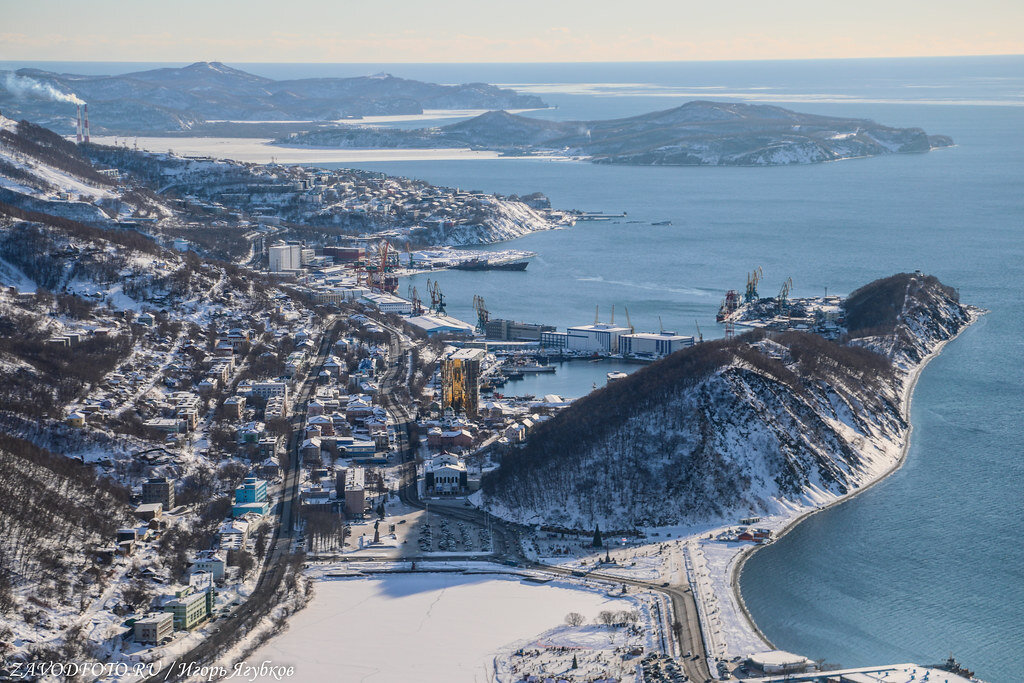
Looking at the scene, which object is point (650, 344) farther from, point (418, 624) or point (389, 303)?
point (418, 624)

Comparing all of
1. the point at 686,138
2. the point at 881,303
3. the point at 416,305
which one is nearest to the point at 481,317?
the point at 416,305

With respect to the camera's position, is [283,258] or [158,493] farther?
[283,258]

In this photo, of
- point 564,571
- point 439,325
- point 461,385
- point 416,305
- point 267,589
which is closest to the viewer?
point 267,589

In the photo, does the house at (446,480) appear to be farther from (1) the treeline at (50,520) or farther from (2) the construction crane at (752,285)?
(2) the construction crane at (752,285)

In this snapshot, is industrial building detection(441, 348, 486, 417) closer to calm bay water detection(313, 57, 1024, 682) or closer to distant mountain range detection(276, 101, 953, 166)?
calm bay water detection(313, 57, 1024, 682)

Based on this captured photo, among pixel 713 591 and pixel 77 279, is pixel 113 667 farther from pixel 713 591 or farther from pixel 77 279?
pixel 77 279

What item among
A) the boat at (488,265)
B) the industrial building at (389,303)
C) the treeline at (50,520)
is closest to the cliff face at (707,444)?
the treeline at (50,520)

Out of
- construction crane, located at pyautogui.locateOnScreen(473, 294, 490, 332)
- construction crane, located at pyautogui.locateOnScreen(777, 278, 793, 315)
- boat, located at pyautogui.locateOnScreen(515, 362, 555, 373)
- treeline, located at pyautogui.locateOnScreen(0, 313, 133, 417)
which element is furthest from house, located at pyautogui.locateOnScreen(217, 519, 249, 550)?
construction crane, located at pyautogui.locateOnScreen(777, 278, 793, 315)
